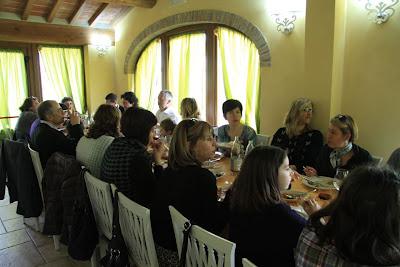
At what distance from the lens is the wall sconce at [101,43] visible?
606 cm

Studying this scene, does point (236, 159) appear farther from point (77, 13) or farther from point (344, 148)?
point (77, 13)

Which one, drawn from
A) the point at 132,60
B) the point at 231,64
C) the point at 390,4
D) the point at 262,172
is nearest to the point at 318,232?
the point at 262,172

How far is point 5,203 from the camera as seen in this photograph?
371cm

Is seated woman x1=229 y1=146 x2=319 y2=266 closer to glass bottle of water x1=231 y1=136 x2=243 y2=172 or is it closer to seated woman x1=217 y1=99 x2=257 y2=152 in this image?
glass bottle of water x1=231 y1=136 x2=243 y2=172

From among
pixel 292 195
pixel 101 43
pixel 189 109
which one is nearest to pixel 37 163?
pixel 189 109

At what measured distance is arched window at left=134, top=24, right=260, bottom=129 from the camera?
4.13 meters

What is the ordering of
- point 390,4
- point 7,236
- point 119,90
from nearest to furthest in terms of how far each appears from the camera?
point 390,4 → point 7,236 → point 119,90

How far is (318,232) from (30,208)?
260cm

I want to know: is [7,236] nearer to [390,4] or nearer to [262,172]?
[262,172]

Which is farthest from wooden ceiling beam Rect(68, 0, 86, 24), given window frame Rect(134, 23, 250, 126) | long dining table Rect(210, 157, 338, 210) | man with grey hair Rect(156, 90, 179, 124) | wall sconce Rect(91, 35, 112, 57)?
long dining table Rect(210, 157, 338, 210)

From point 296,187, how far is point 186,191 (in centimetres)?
80

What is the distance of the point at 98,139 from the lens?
232 cm

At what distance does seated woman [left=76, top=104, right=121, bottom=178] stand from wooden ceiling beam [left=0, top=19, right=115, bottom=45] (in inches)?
147

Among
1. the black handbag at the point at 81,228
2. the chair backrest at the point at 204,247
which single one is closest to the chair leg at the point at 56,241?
the black handbag at the point at 81,228
